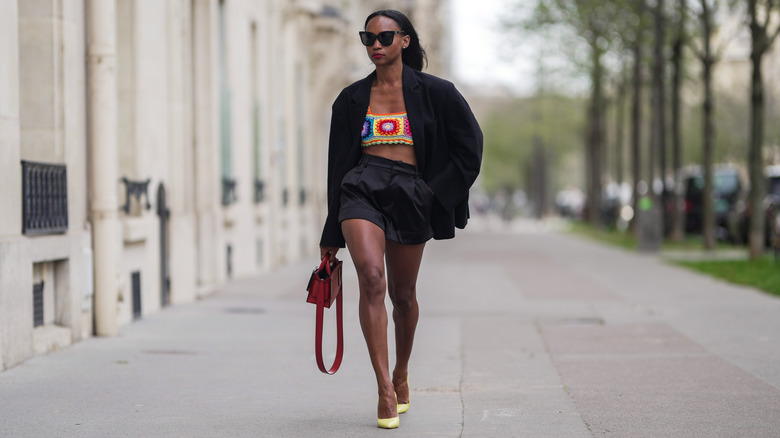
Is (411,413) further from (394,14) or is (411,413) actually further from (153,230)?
(153,230)

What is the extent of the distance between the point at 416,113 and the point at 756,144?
15264mm

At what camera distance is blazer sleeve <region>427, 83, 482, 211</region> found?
6.23 m

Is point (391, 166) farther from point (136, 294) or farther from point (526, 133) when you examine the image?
point (526, 133)

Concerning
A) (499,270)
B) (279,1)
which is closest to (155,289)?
(499,270)

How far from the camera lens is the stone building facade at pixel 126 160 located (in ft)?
27.9

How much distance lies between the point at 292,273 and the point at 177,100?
20.9 ft

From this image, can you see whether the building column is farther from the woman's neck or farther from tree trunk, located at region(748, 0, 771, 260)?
tree trunk, located at region(748, 0, 771, 260)

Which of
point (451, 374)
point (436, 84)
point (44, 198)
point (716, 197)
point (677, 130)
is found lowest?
point (451, 374)

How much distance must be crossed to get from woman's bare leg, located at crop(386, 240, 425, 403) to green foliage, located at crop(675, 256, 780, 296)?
8.64 meters

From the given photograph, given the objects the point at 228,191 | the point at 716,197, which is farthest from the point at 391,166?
the point at 716,197

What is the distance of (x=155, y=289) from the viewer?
39.7 ft

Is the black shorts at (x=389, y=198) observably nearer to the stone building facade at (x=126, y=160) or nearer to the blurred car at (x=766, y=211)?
the stone building facade at (x=126, y=160)

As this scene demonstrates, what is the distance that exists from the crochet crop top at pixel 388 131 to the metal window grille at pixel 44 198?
3.21 meters

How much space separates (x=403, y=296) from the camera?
6.42 m
